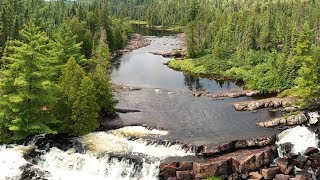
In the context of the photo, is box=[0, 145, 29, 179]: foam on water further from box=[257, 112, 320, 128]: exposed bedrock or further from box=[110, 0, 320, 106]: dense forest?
box=[110, 0, 320, 106]: dense forest

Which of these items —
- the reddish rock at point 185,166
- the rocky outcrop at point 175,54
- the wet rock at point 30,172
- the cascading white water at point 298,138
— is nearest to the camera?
the wet rock at point 30,172

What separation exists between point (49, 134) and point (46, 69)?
941cm

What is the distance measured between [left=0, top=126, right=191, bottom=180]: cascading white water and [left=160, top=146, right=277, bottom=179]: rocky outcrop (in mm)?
1990

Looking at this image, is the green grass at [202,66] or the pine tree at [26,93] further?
the green grass at [202,66]

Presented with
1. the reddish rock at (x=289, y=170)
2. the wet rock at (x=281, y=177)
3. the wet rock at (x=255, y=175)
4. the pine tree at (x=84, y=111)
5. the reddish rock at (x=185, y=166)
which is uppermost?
the pine tree at (x=84, y=111)

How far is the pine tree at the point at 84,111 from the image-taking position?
5812 centimetres

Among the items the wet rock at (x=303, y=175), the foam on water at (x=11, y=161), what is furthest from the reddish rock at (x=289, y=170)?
the foam on water at (x=11, y=161)

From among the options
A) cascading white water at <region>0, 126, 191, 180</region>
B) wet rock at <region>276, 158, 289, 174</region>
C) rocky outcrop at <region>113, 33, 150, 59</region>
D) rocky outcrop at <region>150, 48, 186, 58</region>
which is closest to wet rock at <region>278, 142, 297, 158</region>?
wet rock at <region>276, 158, 289, 174</region>

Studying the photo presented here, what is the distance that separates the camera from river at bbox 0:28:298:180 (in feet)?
171

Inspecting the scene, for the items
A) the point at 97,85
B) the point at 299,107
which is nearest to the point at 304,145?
the point at 299,107

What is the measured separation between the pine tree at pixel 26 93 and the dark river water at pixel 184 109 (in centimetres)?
1518

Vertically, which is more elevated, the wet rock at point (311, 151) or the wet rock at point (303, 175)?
the wet rock at point (311, 151)

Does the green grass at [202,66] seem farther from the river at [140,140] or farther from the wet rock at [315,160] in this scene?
the wet rock at [315,160]

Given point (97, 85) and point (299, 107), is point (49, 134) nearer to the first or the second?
point (97, 85)
